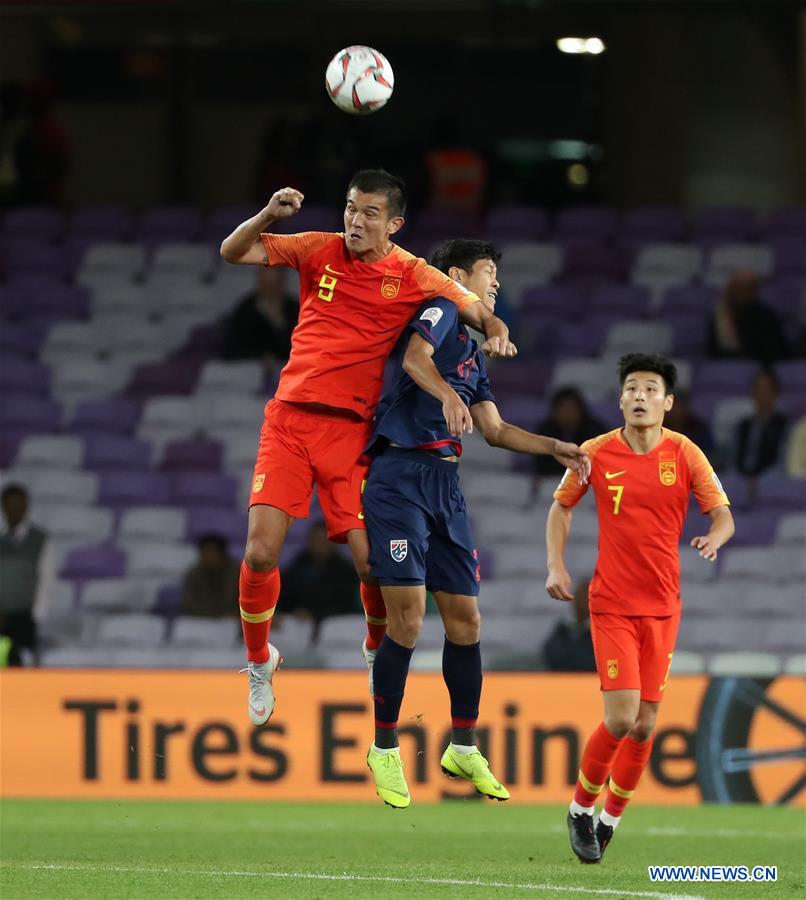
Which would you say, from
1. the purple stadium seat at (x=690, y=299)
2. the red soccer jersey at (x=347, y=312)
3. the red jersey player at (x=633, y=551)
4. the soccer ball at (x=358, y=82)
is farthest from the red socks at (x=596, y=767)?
the purple stadium seat at (x=690, y=299)

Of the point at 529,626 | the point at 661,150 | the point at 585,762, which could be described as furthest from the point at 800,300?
the point at 585,762

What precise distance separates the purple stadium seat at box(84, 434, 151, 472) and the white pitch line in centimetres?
672

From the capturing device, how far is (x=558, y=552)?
8.98 meters

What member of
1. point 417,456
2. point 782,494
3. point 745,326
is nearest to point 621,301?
point 745,326

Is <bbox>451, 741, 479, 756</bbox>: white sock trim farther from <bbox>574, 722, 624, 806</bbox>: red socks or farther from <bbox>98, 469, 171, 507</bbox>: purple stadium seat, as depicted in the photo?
<bbox>98, 469, 171, 507</bbox>: purple stadium seat

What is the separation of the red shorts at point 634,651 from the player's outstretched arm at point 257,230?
226cm

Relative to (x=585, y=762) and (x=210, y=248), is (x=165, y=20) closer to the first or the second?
(x=210, y=248)

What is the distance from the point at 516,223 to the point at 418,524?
913cm

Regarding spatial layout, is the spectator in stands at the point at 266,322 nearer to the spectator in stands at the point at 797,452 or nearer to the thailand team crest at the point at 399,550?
the spectator in stands at the point at 797,452

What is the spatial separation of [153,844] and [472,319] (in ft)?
11.4

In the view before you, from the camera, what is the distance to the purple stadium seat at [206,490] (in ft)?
48.7

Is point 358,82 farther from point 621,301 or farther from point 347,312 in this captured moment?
point 621,301

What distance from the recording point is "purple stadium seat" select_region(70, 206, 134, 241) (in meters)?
17.4

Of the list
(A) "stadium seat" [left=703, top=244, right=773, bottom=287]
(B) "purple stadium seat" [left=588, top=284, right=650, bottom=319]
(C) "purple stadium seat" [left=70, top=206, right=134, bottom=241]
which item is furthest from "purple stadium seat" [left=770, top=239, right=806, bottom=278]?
(C) "purple stadium seat" [left=70, top=206, right=134, bottom=241]
